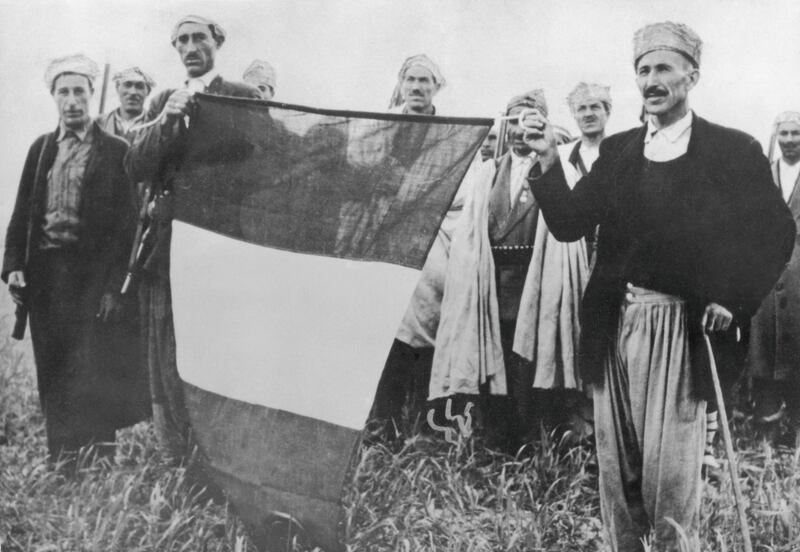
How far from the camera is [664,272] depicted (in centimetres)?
306

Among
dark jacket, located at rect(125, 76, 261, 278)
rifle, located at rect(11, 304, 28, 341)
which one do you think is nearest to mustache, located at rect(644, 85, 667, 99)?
dark jacket, located at rect(125, 76, 261, 278)

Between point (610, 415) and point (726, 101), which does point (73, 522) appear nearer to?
point (610, 415)

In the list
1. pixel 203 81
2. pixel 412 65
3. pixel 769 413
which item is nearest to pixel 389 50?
pixel 412 65

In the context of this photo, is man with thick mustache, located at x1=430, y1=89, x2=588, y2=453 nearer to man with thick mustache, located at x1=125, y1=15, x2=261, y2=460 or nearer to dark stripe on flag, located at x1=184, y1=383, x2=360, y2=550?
dark stripe on flag, located at x1=184, y1=383, x2=360, y2=550

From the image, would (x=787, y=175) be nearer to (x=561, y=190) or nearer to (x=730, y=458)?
(x=561, y=190)

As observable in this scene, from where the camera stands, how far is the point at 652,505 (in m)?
3.08

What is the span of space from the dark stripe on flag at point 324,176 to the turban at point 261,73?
0.32 m

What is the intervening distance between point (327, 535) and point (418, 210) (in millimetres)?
1363

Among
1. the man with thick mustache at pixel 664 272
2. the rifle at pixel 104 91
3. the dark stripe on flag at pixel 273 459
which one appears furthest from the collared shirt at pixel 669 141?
the rifle at pixel 104 91

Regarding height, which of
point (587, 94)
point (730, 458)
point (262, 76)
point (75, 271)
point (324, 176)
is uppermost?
point (262, 76)

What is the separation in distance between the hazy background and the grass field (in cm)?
135

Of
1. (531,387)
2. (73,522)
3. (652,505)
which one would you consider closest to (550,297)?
(531,387)

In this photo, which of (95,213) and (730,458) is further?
(95,213)

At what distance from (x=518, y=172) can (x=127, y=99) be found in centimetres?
190
